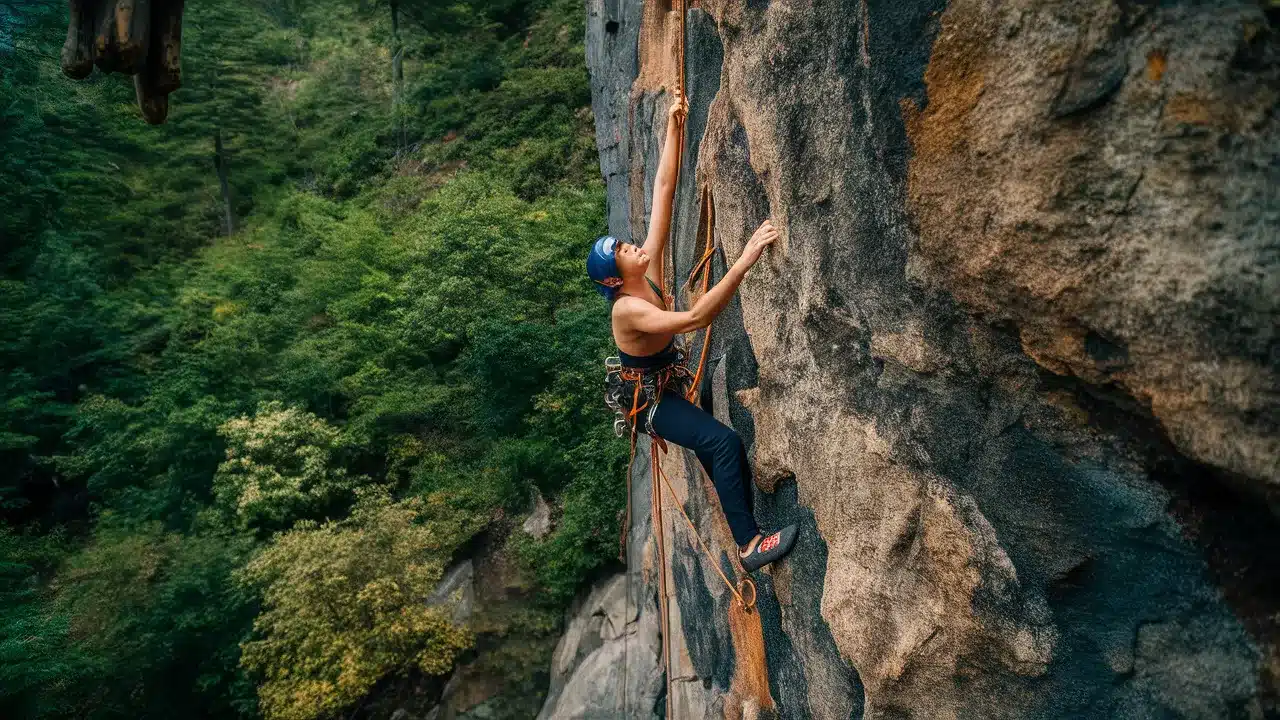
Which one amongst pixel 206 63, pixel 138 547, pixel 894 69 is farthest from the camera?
pixel 206 63

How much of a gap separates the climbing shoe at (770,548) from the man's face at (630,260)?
1286 mm

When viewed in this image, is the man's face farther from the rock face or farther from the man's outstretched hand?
the man's outstretched hand

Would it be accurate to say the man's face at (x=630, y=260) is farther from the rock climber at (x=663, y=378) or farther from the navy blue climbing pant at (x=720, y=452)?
the navy blue climbing pant at (x=720, y=452)

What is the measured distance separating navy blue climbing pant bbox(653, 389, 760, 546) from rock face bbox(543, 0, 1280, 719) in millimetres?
118

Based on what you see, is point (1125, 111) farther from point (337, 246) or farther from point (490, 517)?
point (337, 246)

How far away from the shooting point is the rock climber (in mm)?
3037

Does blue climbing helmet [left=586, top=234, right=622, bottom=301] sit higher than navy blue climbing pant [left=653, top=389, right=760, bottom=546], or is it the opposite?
blue climbing helmet [left=586, top=234, right=622, bottom=301]

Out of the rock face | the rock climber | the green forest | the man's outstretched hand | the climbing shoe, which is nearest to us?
the rock face

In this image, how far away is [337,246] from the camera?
14.7m

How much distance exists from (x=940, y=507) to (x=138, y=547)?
1117 cm

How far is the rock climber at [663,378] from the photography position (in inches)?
120

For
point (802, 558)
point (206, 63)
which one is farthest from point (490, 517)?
point (206, 63)

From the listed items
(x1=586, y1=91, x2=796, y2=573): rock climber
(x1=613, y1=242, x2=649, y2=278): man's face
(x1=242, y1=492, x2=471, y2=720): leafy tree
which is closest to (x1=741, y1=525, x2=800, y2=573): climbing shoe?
(x1=586, y1=91, x2=796, y2=573): rock climber

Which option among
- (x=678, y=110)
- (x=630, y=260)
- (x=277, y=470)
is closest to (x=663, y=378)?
(x=630, y=260)
